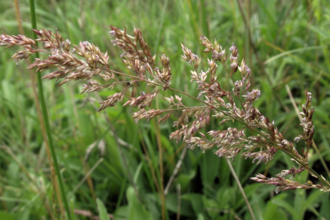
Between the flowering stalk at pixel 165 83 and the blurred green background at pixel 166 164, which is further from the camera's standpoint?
the blurred green background at pixel 166 164

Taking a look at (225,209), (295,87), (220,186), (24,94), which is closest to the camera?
→ (225,209)

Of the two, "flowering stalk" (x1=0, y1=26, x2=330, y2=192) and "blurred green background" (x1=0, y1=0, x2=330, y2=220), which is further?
"blurred green background" (x1=0, y1=0, x2=330, y2=220)

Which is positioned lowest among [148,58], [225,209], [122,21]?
[225,209]

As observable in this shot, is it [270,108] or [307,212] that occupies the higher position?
[270,108]

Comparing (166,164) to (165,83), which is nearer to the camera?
(165,83)

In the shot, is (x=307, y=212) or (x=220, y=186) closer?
(x=307, y=212)

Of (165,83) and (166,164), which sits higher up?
(165,83)

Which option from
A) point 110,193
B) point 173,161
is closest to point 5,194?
point 110,193

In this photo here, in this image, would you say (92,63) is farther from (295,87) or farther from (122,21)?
(122,21)

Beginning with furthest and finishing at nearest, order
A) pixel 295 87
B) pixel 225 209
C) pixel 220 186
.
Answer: pixel 295 87 < pixel 220 186 < pixel 225 209

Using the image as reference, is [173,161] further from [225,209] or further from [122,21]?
[122,21]
